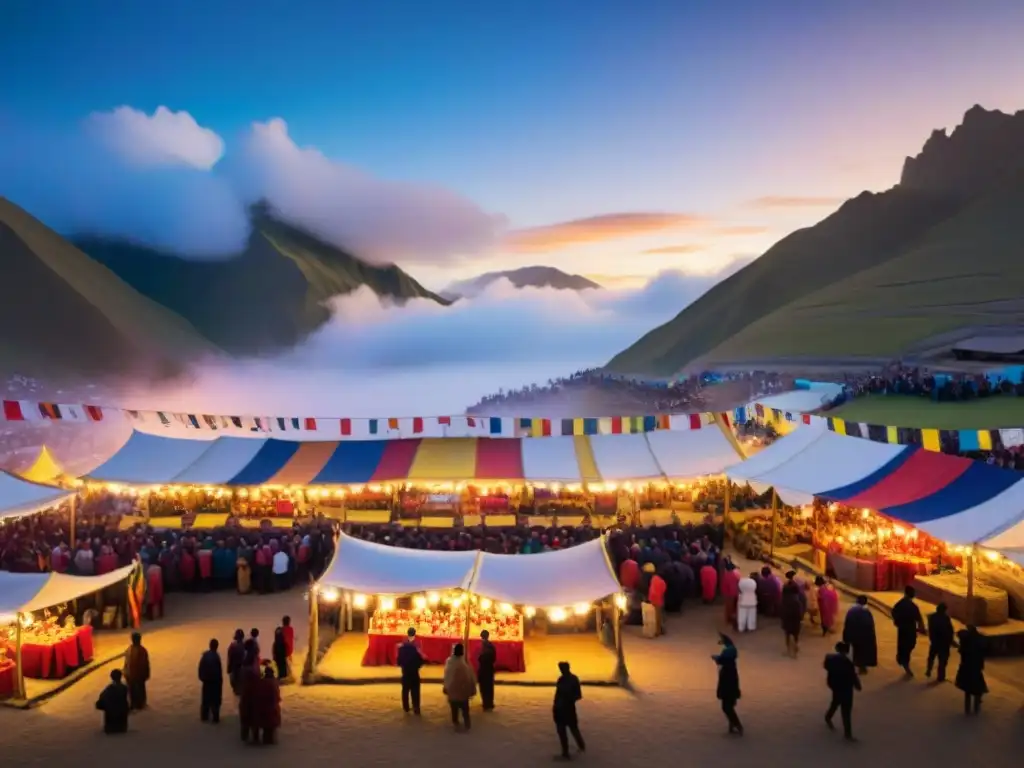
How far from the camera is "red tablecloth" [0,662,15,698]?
27.8 ft

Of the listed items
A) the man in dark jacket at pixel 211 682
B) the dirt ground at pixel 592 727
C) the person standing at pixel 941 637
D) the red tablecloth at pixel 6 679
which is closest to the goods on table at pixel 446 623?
the dirt ground at pixel 592 727

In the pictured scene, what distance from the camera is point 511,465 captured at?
16.8 meters

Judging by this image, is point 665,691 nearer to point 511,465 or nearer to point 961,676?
point 961,676

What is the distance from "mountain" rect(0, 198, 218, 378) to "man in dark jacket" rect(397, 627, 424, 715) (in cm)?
3462

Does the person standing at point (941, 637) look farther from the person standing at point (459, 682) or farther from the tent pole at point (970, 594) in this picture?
the person standing at point (459, 682)

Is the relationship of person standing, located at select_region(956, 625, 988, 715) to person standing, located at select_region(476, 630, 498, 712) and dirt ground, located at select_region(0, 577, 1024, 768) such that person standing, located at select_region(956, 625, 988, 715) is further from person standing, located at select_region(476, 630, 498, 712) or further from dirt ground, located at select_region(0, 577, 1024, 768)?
person standing, located at select_region(476, 630, 498, 712)

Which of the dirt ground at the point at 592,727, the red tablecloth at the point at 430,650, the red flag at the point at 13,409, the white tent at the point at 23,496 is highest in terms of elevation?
the red flag at the point at 13,409

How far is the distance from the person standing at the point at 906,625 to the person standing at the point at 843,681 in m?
1.85

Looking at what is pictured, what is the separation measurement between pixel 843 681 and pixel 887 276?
50.0 meters

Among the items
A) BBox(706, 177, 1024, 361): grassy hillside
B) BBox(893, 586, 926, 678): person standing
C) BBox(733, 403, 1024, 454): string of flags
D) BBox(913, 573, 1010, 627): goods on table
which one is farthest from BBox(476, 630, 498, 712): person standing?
BBox(706, 177, 1024, 361): grassy hillside

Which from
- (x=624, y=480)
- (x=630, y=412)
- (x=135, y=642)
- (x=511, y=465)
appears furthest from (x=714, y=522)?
(x=630, y=412)

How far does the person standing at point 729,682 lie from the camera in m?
7.61

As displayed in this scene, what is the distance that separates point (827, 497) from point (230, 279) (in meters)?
40.6

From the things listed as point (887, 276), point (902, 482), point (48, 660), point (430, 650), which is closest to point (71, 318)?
point (48, 660)
